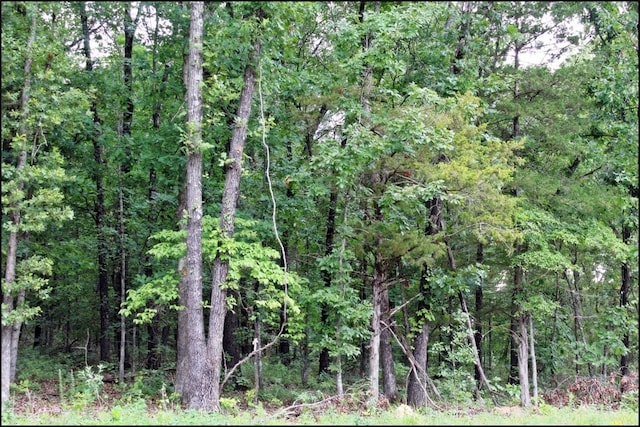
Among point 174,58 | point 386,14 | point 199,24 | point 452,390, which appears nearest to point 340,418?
point 452,390

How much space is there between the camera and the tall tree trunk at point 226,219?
10.0m

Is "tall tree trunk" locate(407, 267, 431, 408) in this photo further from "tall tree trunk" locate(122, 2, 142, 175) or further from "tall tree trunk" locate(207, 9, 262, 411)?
"tall tree trunk" locate(122, 2, 142, 175)

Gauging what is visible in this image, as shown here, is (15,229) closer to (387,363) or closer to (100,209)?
(100,209)

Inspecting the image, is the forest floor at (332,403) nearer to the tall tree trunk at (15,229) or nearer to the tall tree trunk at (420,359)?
the tall tree trunk at (15,229)

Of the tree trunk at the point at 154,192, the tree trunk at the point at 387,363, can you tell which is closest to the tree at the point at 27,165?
the tree trunk at the point at 154,192

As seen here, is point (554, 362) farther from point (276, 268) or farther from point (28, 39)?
point (28, 39)

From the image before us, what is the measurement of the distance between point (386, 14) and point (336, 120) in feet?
11.7

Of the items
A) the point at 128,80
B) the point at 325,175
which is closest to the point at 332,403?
the point at 325,175

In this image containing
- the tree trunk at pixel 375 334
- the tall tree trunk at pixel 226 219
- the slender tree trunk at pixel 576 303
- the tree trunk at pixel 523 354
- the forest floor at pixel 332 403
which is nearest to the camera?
the forest floor at pixel 332 403

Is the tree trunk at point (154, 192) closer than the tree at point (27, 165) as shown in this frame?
No

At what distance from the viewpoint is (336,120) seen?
14562 millimetres

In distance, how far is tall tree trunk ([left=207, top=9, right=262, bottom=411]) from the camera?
1003 cm

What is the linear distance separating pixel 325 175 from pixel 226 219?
2689 millimetres

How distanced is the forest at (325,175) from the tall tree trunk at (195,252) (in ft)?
0.13
